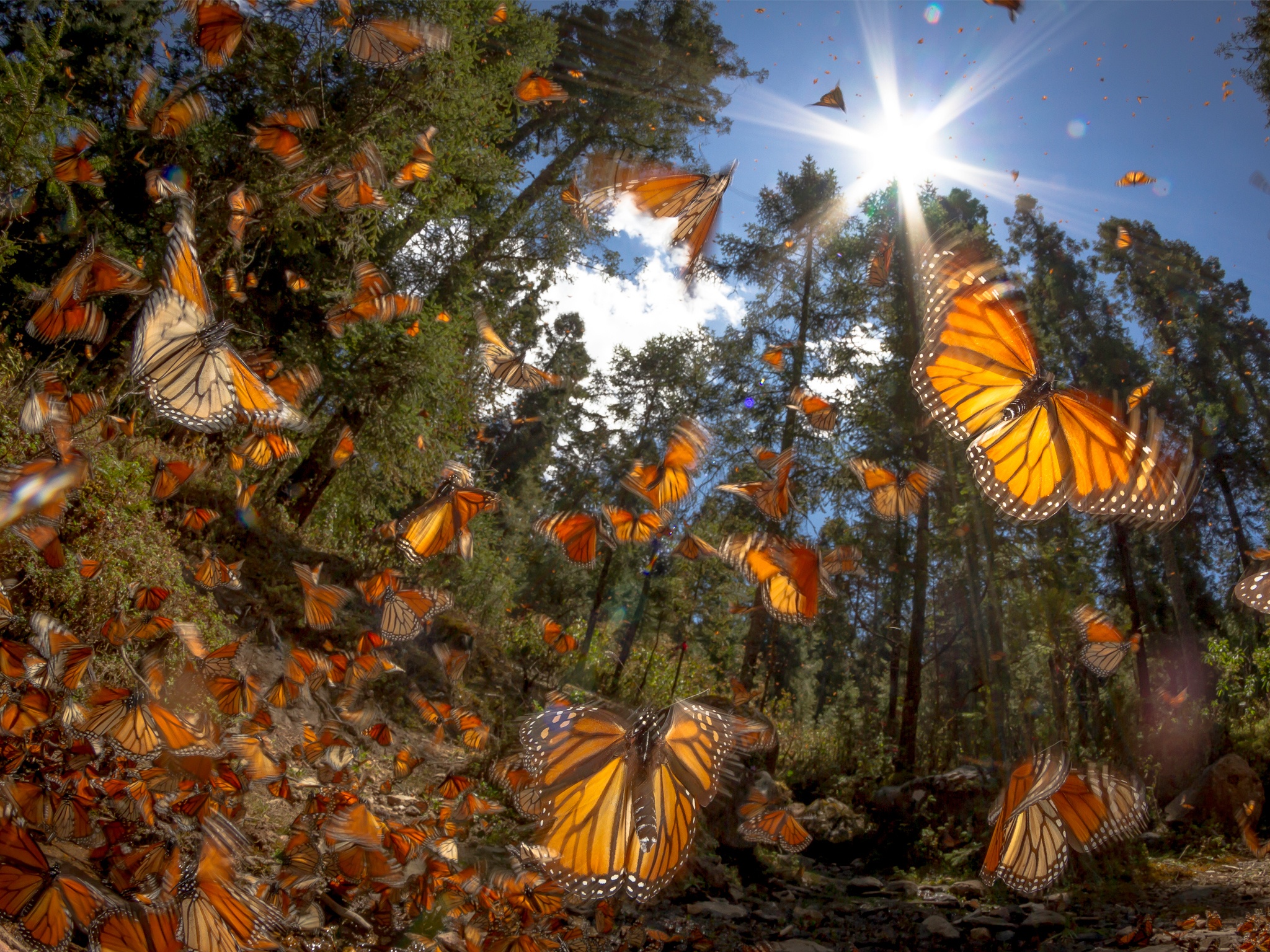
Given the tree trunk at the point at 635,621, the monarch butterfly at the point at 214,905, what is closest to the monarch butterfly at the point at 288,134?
the monarch butterfly at the point at 214,905

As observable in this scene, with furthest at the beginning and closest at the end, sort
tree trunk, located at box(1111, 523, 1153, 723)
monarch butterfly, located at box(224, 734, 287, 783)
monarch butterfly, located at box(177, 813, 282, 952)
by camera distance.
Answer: tree trunk, located at box(1111, 523, 1153, 723), monarch butterfly, located at box(224, 734, 287, 783), monarch butterfly, located at box(177, 813, 282, 952)

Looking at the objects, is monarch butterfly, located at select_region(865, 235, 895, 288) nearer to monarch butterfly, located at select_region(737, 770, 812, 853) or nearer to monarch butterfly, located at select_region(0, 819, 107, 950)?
monarch butterfly, located at select_region(737, 770, 812, 853)

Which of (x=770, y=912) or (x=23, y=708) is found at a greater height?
(x=23, y=708)

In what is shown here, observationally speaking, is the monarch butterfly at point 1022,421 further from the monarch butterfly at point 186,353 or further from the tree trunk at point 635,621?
the tree trunk at point 635,621

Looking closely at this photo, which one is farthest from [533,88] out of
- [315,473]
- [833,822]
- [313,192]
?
[833,822]

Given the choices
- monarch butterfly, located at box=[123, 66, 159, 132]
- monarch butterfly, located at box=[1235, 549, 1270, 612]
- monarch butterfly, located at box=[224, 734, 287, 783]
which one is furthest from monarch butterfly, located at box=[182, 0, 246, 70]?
monarch butterfly, located at box=[1235, 549, 1270, 612]

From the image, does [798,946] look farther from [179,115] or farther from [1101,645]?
[179,115]

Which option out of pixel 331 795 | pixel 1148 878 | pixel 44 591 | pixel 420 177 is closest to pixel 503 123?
pixel 420 177
